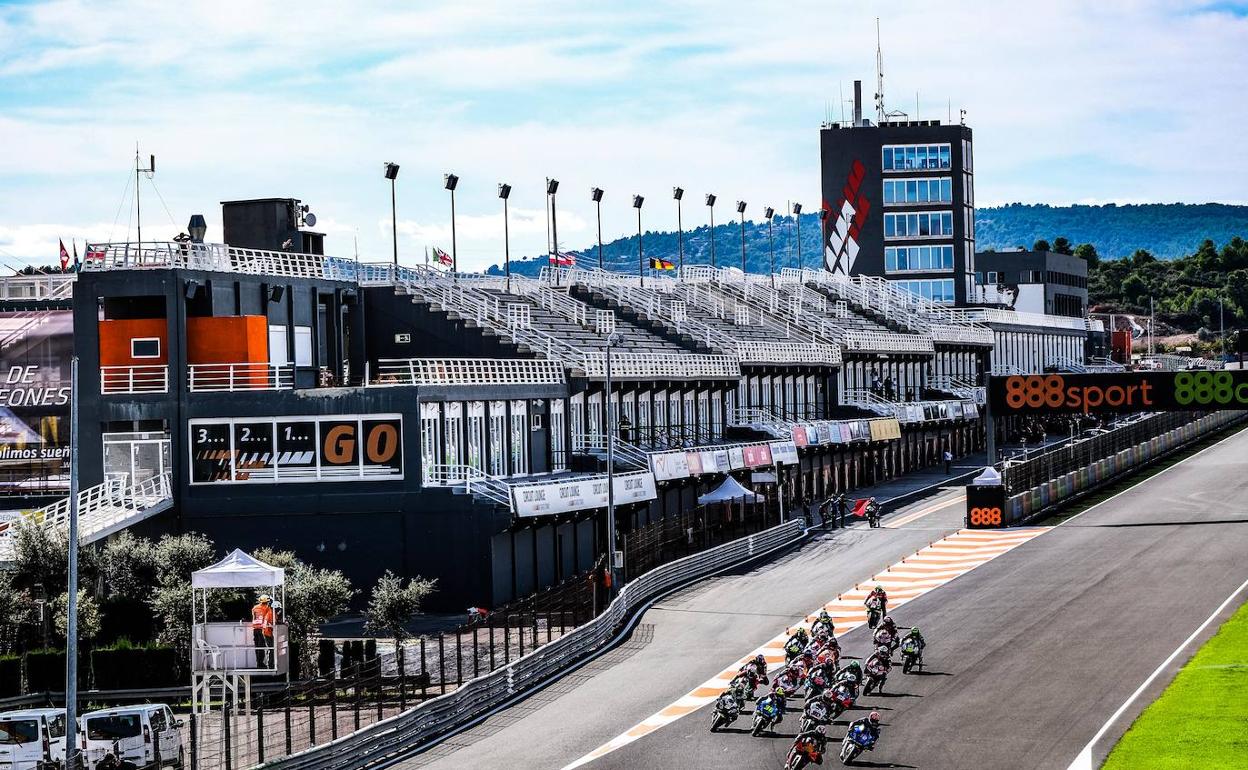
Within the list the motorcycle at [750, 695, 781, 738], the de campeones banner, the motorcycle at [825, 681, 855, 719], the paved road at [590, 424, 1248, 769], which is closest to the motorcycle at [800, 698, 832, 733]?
the motorcycle at [825, 681, 855, 719]

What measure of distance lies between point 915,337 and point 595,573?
67139mm

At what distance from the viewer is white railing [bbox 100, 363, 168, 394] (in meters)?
60.1

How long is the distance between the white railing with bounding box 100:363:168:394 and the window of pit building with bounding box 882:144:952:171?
8721cm

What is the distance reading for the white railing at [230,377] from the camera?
59.9 metres

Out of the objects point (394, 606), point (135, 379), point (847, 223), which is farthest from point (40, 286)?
point (847, 223)

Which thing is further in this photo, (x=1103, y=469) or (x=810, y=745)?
(x=1103, y=469)

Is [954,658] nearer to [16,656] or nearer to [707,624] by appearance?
[707,624]

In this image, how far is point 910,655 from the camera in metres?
44.8

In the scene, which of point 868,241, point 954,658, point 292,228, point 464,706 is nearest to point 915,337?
point 868,241

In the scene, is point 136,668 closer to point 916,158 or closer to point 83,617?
point 83,617

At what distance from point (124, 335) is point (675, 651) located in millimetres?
23111

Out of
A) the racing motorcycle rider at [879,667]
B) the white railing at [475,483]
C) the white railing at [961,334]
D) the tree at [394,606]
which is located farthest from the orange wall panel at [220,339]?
the white railing at [961,334]

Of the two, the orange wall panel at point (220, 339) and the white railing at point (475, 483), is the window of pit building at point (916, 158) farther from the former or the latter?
the white railing at point (475, 483)

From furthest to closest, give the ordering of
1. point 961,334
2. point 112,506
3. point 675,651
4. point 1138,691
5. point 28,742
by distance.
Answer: point 961,334
point 112,506
point 675,651
point 1138,691
point 28,742
